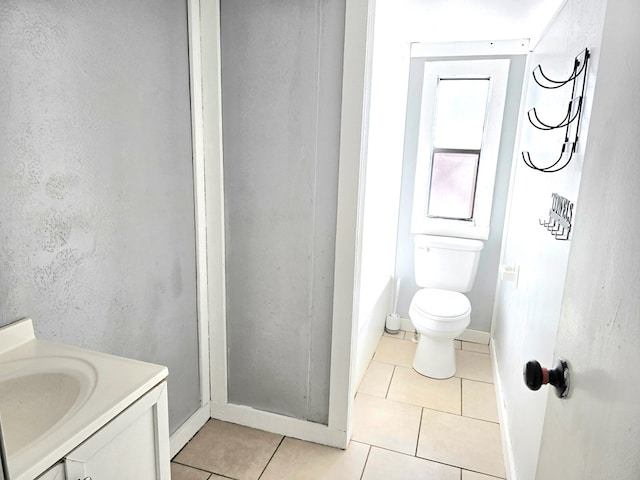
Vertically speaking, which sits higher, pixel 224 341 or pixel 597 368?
pixel 597 368

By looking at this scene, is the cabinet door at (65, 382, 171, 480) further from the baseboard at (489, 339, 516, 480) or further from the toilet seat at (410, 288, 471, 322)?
the toilet seat at (410, 288, 471, 322)

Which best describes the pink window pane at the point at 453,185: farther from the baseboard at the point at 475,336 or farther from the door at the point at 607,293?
the door at the point at 607,293

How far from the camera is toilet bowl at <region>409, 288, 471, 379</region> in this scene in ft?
8.80

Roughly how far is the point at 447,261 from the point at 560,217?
5.35 ft

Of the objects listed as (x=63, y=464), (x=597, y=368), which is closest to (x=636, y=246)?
(x=597, y=368)

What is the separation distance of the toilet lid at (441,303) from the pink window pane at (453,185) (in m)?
0.62

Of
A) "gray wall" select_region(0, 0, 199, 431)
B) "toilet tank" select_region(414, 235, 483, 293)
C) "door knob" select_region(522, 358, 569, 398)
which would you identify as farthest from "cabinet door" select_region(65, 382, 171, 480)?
"toilet tank" select_region(414, 235, 483, 293)

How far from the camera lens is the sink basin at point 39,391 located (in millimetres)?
1023

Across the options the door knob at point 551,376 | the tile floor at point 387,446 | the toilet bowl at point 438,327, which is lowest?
the tile floor at point 387,446

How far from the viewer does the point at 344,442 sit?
212cm

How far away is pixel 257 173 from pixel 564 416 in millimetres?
1542

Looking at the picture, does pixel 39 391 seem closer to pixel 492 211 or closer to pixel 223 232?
pixel 223 232

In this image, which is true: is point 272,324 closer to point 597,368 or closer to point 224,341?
point 224,341

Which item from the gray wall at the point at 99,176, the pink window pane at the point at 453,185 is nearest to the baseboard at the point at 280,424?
the gray wall at the point at 99,176
